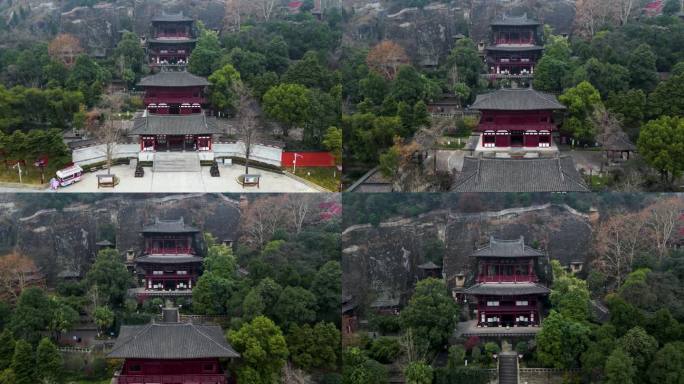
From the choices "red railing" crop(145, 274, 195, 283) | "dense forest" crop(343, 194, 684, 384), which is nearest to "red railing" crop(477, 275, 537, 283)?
"dense forest" crop(343, 194, 684, 384)

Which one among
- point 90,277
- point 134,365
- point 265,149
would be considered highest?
point 265,149

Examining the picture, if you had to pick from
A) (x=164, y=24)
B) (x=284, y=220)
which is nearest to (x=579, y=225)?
(x=284, y=220)

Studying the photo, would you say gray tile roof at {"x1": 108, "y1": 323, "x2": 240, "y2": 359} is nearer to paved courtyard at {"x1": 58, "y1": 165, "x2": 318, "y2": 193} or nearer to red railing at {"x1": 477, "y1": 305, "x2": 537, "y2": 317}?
paved courtyard at {"x1": 58, "y1": 165, "x2": 318, "y2": 193}

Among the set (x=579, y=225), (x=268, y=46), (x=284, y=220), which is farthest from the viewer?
(x=268, y=46)

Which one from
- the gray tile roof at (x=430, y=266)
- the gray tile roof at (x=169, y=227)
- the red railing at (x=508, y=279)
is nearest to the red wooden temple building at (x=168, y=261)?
the gray tile roof at (x=169, y=227)

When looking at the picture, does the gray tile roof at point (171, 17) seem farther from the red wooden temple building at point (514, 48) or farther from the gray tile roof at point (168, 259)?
the gray tile roof at point (168, 259)

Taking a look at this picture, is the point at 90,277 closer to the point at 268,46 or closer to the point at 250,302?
the point at 250,302

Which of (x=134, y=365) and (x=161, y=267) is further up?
(x=161, y=267)
